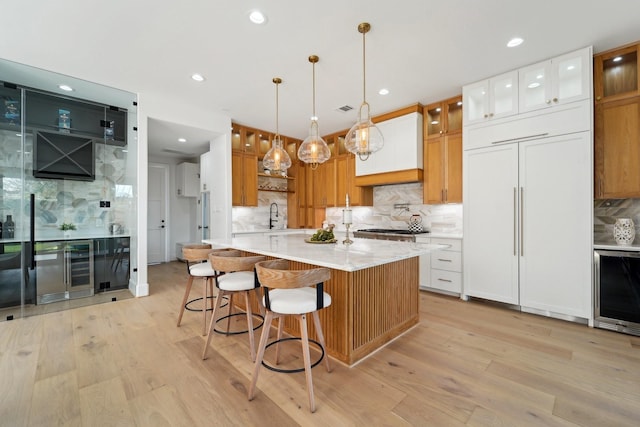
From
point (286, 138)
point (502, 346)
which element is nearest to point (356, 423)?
point (502, 346)

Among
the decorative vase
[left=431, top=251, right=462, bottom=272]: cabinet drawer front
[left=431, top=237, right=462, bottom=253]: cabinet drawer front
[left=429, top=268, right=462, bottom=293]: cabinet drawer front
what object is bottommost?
[left=429, top=268, right=462, bottom=293]: cabinet drawer front

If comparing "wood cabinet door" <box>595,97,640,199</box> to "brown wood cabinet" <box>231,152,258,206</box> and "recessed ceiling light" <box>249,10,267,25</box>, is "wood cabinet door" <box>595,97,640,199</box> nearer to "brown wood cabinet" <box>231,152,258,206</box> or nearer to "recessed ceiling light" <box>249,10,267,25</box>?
"recessed ceiling light" <box>249,10,267,25</box>

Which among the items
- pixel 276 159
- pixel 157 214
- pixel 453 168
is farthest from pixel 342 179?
pixel 157 214

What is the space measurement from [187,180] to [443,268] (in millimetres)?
6080

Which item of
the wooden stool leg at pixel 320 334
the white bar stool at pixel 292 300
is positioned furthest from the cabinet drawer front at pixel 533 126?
the wooden stool leg at pixel 320 334

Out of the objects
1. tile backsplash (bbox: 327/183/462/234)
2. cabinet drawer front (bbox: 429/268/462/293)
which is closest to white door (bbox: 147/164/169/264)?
tile backsplash (bbox: 327/183/462/234)

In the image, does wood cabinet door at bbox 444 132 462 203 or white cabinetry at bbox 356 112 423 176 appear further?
white cabinetry at bbox 356 112 423 176

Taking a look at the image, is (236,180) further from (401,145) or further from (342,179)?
(401,145)

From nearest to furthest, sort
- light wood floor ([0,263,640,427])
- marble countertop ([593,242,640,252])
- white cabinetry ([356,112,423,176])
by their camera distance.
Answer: light wood floor ([0,263,640,427]) → marble countertop ([593,242,640,252]) → white cabinetry ([356,112,423,176])

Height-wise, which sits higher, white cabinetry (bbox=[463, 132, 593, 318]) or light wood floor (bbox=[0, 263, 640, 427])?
white cabinetry (bbox=[463, 132, 593, 318])

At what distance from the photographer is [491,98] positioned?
348 centimetres

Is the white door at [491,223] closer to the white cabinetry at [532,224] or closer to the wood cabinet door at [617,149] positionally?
the white cabinetry at [532,224]

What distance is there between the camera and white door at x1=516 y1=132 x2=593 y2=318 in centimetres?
287

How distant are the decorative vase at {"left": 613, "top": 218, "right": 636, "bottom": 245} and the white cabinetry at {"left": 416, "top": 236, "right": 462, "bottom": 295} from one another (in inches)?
59.9
